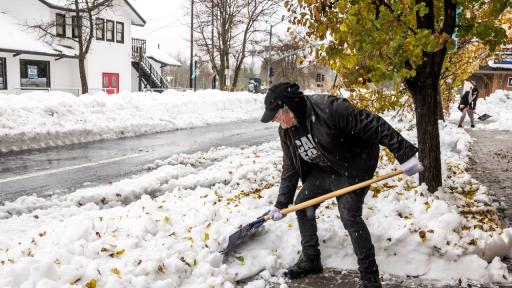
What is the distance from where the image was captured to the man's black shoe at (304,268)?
4.02 m

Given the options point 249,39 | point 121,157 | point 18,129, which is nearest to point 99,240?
point 121,157

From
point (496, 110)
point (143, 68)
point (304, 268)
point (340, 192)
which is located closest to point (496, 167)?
point (304, 268)

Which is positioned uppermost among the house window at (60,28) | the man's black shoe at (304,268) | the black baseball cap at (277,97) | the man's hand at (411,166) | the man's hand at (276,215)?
the house window at (60,28)

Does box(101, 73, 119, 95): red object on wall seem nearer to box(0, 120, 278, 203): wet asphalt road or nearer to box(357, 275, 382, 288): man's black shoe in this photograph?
box(0, 120, 278, 203): wet asphalt road

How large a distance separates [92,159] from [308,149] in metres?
6.85

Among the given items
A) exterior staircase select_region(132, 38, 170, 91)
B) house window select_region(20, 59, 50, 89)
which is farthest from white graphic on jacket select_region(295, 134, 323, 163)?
exterior staircase select_region(132, 38, 170, 91)

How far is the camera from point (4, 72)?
2641 centimetres

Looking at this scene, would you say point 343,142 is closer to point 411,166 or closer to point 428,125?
point 411,166

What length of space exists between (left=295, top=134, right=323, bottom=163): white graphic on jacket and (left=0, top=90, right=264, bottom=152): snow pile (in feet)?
29.2

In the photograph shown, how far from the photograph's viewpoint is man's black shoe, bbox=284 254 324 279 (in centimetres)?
402

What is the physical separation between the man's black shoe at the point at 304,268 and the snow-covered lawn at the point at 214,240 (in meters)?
0.12

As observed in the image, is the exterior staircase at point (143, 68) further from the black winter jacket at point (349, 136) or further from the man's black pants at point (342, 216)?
the black winter jacket at point (349, 136)

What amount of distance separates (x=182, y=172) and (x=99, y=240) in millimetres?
3842

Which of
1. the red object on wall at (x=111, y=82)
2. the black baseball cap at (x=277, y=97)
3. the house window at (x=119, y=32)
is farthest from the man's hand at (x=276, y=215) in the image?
the house window at (x=119, y=32)
